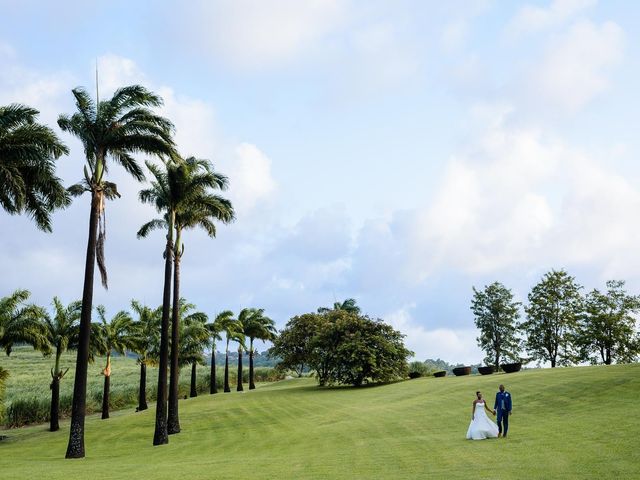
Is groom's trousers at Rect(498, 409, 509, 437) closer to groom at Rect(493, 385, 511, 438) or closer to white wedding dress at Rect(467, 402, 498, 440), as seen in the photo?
groom at Rect(493, 385, 511, 438)

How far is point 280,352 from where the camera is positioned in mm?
73000

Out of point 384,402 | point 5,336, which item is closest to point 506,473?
point 384,402

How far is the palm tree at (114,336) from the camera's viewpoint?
58938 millimetres

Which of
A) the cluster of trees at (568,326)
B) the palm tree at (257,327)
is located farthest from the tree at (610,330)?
the palm tree at (257,327)

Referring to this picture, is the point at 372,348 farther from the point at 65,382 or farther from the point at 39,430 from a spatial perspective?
the point at 65,382

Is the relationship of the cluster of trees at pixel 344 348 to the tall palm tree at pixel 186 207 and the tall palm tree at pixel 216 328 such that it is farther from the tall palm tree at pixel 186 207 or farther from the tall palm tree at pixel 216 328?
the tall palm tree at pixel 186 207

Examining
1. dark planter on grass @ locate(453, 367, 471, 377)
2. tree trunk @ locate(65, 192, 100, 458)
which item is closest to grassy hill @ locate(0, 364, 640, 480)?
tree trunk @ locate(65, 192, 100, 458)

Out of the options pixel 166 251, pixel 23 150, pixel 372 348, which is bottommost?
pixel 372 348

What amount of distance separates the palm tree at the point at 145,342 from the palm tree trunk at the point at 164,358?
27.0m

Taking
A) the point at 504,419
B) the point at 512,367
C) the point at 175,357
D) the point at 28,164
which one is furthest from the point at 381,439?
the point at 512,367

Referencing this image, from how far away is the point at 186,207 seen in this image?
129ft

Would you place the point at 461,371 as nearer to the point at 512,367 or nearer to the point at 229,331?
the point at 512,367

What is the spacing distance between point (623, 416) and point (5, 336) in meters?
44.3

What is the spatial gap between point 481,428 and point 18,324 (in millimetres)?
38783
